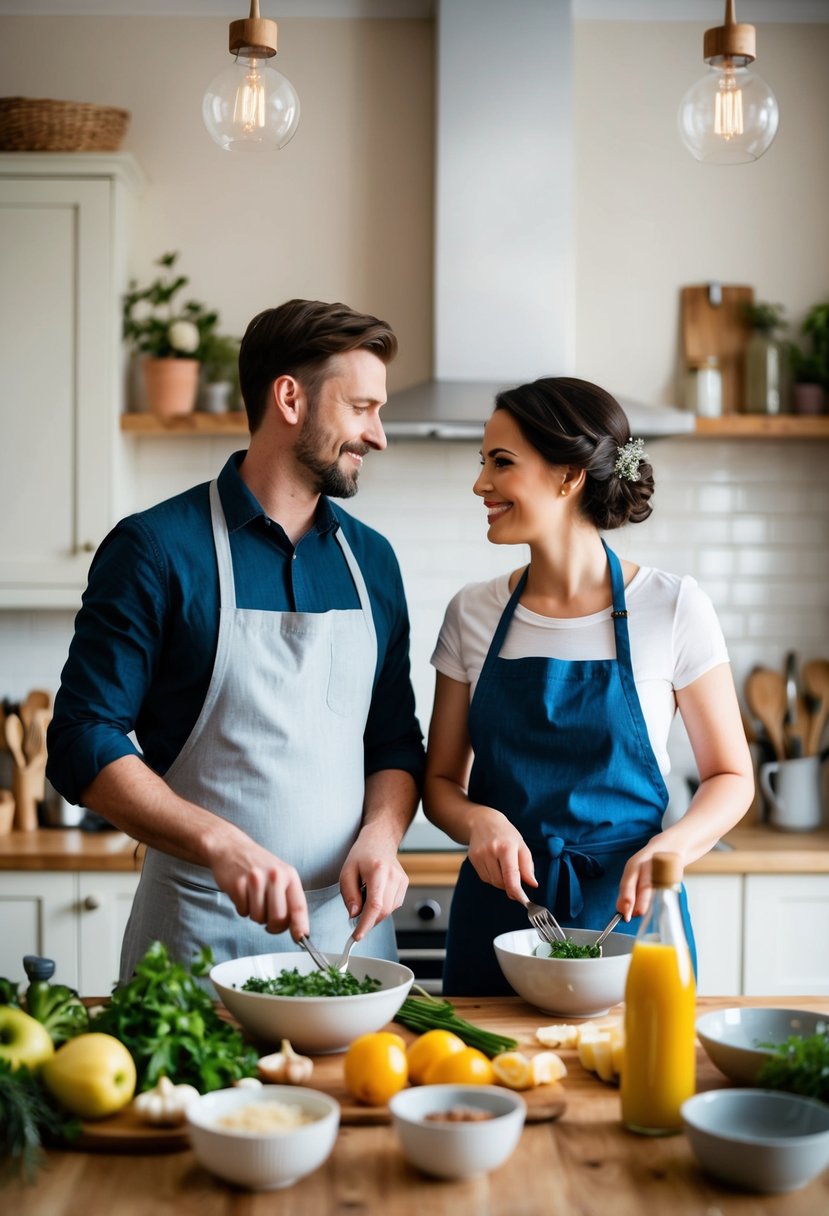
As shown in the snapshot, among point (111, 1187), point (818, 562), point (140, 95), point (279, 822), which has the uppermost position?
point (140, 95)

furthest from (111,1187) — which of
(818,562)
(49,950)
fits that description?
(818,562)

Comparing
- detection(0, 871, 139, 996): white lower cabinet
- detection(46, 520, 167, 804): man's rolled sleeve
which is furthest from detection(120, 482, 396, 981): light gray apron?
detection(0, 871, 139, 996): white lower cabinet

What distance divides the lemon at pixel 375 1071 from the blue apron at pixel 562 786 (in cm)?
66

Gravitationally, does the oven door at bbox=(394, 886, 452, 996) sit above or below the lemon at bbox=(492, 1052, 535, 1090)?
below

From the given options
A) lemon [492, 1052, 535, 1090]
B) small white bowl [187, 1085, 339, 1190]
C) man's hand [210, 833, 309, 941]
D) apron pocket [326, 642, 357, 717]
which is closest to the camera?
small white bowl [187, 1085, 339, 1190]

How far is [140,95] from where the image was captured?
3.76 m

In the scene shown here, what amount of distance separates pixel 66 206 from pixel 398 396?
104 cm

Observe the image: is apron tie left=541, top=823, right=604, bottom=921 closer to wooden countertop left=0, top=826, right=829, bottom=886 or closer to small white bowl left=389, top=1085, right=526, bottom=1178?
small white bowl left=389, top=1085, right=526, bottom=1178

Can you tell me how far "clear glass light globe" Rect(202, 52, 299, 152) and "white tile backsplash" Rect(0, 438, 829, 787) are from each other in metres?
2.05

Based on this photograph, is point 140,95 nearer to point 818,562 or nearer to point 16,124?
point 16,124

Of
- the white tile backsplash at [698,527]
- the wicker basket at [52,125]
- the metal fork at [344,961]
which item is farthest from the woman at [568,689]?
the wicker basket at [52,125]

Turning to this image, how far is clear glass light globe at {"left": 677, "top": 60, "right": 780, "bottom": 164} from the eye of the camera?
1.74 m

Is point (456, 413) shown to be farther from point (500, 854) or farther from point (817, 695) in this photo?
point (500, 854)

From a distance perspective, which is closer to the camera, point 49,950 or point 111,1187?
point 111,1187
